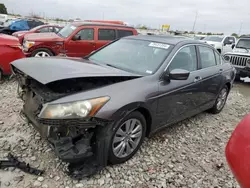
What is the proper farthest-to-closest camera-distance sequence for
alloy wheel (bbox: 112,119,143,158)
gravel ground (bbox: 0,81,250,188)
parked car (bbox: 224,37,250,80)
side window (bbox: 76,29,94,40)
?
parked car (bbox: 224,37,250,80) < side window (bbox: 76,29,94,40) < alloy wheel (bbox: 112,119,143,158) < gravel ground (bbox: 0,81,250,188)

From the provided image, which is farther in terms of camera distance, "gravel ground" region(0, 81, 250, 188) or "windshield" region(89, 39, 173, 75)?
"windshield" region(89, 39, 173, 75)

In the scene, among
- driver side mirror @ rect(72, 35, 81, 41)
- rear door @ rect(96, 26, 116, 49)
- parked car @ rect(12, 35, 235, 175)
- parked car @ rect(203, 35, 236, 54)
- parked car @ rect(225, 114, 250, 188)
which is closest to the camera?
parked car @ rect(225, 114, 250, 188)

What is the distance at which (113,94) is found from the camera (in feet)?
8.56

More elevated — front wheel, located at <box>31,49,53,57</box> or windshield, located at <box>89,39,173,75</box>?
windshield, located at <box>89,39,173,75</box>

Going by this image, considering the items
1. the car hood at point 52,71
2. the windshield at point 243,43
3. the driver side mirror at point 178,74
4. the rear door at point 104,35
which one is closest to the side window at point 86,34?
the rear door at point 104,35

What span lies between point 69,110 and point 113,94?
54 centimetres

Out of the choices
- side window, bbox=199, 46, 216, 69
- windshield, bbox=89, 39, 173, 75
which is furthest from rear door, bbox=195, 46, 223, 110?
A: windshield, bbox=89, 39, 173, 75

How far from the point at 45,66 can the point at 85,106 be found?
0.81 m

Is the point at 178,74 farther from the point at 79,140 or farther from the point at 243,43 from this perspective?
the point at 243,43

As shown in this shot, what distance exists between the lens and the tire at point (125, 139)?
2.73 meters

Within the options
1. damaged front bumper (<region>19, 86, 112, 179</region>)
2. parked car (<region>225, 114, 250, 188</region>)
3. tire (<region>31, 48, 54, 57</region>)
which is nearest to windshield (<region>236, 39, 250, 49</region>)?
tire (<region>31, 48, 54, 57</region>)

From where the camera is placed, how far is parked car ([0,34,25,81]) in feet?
18.7

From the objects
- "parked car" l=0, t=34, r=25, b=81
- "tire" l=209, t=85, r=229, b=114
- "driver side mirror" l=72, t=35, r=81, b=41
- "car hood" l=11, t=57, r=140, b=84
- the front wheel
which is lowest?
"tire" l=209, t=85, r=229, b=114

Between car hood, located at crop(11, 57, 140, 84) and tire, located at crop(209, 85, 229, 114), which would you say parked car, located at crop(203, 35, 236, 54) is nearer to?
tire, located at crop(209, 85, 229, 114)
